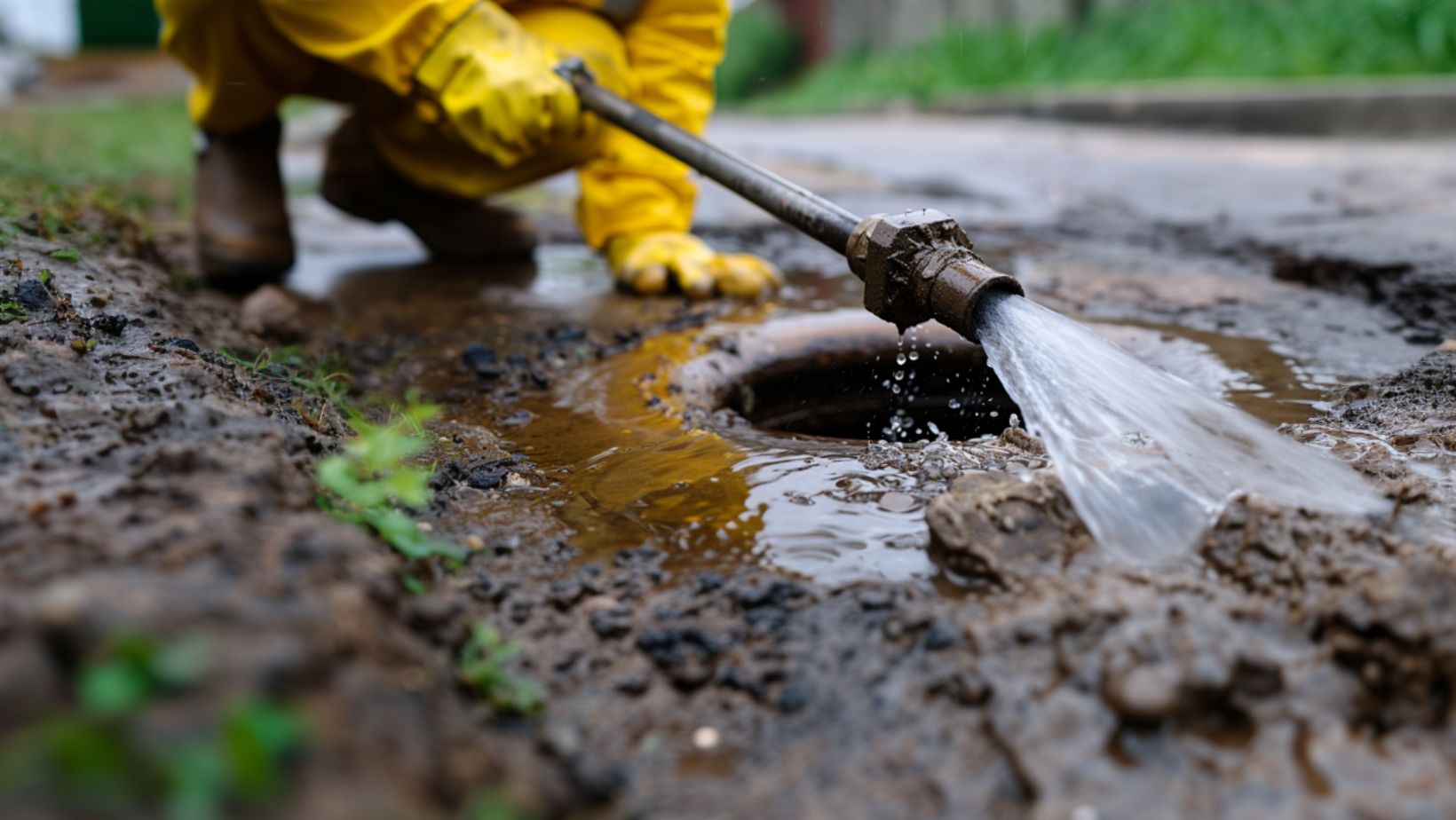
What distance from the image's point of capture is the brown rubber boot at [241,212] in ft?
9.50

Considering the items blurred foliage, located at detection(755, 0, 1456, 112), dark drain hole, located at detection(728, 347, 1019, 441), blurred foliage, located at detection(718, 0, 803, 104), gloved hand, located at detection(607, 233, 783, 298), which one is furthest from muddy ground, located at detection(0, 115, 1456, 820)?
blurred foliage, located at detection(718, 0, 803, 104)

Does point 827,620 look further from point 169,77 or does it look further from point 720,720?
point 169,77

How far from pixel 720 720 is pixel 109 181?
3294 mm

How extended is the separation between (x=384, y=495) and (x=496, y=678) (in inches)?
12.3

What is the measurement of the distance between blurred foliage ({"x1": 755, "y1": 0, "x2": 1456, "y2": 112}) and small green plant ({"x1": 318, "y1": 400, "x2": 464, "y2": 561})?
6.69 metres

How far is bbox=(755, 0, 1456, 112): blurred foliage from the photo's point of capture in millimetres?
6441

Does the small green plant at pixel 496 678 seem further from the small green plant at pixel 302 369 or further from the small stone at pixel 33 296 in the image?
the small stone at pixel 33 296

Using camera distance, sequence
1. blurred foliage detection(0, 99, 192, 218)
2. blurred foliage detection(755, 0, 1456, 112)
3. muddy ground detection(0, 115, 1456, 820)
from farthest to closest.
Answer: blurred foliage detection(755, 0, 1456, 112)
blurred foliage detection(0, 99, 192, 218)
muddy ground detection(0, 115, 1456, 820)

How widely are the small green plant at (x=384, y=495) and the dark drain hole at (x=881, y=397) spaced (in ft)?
3.38

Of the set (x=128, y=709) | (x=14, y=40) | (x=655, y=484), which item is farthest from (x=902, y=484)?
(x=14, y=40)

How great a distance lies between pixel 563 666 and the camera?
3.86 ft

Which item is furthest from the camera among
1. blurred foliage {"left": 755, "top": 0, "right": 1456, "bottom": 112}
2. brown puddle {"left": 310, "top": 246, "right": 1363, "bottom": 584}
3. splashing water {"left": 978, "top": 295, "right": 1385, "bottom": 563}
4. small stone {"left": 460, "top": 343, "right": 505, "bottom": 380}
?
blurred foliage {"left": 755, "top": 0, "right": 1456, "bottom": 112}

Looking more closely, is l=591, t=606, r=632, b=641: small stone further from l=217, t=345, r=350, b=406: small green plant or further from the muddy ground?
l=217, t=345, r=350, b=406: small green plant

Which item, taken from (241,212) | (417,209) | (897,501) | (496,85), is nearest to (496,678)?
(897,501)
